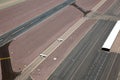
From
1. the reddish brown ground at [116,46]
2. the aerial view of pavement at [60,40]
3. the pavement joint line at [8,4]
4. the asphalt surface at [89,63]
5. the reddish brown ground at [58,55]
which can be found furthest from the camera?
the pavement joint line at [8,4]

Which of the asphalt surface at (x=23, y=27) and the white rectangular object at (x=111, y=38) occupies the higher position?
the white rectangular object at (x=111, y=38)

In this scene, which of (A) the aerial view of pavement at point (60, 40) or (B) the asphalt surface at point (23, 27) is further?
(B) the asphalt surface at point (23, 27)

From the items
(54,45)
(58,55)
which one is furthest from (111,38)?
(58,55)

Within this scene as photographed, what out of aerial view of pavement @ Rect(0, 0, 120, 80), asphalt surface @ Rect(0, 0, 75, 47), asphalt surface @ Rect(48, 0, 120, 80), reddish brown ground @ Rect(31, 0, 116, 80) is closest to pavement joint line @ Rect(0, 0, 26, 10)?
aerial view of pavement @ Rect(0, 0, 120, 80)

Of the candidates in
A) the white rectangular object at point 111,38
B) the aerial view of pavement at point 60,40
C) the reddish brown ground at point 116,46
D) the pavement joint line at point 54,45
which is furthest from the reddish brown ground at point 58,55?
the reddish brown ground at point 116,46

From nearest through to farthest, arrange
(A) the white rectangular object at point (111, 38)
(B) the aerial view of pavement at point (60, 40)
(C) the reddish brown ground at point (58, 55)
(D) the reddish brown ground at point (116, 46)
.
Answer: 1. (C) the reddish brown ground at point (58, 55)
2. (B) the aerial view of pavement at point (60, 40)
3. (D) the reddish brown ground at point (116, 46)
4. (A) the white rectangular object at point (111, 38)

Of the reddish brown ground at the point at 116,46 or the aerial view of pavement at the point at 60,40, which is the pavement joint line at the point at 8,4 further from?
the reddish brown ground at the point at 116,46

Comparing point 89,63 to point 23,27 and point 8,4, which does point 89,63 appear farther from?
point 8,4

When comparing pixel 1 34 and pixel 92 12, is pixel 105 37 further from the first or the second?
pixel 1 34
